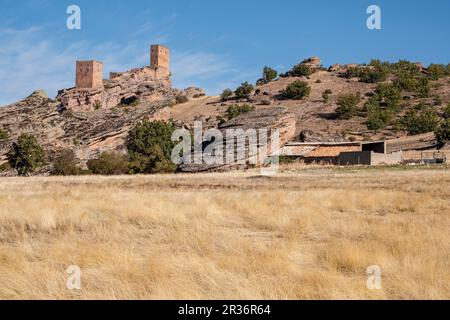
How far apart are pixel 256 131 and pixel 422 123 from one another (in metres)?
Result: 27.6

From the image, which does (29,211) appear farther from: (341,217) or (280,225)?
(341,217)

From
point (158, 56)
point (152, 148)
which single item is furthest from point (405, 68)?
point (152, 148)

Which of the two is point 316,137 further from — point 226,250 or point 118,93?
point 118,93

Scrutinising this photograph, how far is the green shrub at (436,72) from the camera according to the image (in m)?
91.1

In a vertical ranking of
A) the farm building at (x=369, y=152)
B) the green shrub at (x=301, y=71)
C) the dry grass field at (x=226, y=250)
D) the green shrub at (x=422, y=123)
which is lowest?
the dry grass field at (x=226, y=250)

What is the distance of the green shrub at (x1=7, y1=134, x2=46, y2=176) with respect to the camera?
148ft

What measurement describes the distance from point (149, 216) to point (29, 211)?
3778mm

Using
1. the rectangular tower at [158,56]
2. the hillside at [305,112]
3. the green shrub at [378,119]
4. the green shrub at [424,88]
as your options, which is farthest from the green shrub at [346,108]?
the rectangular tower at [158,56]

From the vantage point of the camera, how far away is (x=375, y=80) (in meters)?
91.9

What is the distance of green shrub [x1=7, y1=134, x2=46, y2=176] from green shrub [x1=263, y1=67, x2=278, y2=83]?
250ft

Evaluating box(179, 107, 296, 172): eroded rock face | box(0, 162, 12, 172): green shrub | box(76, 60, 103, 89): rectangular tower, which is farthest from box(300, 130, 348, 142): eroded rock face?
box(76, 60, 103, 89): rectangular tower

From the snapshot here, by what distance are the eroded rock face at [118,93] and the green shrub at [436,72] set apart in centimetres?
5912

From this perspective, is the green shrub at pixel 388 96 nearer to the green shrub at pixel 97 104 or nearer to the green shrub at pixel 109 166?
the green shrub at pixel 109 166
